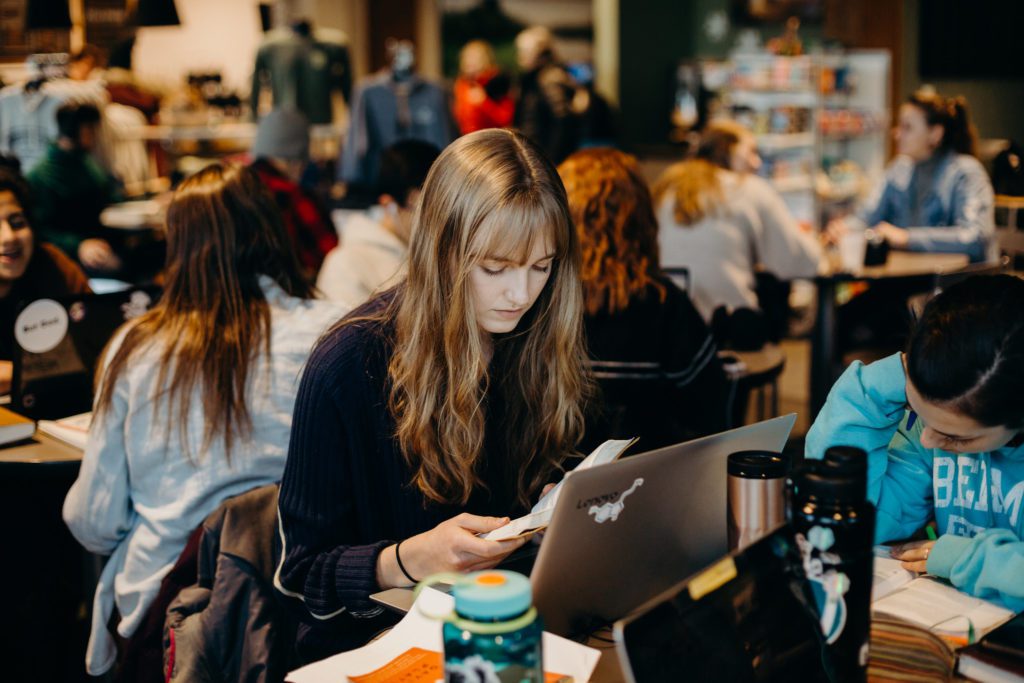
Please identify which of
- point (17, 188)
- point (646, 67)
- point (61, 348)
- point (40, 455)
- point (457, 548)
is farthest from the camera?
point (646, 67)

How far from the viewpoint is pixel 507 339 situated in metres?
1.81

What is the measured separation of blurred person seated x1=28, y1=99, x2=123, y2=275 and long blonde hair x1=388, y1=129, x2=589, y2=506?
3.97 meters

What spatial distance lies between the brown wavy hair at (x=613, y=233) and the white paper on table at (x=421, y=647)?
1.65m

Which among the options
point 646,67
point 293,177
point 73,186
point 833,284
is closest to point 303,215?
point 293,177

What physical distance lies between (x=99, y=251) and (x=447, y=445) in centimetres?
387

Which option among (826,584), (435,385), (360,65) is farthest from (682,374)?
(360,65)

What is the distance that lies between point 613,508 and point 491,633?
335 millimetres

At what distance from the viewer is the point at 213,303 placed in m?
2.24

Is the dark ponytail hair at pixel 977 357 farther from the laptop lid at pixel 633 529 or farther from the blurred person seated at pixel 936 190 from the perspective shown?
the blurred person seated at pixel 936 190

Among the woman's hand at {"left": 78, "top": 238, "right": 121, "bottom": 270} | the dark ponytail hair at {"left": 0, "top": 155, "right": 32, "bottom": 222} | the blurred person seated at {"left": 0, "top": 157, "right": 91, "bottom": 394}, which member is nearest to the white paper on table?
the blurred person seated at {"left": 0, "top": 157, "right": 91, "bottom": 394}

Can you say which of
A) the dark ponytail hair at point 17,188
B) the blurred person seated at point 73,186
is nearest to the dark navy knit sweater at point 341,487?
the dark ponytail hair at point 17,188

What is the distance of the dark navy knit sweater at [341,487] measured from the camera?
164 centimetres

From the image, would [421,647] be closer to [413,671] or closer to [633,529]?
[413,671]

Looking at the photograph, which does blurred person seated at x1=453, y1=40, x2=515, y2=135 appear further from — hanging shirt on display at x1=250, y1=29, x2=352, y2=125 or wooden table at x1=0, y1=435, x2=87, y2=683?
wooden table at x1=0, y1=435, x2=87, y2=683
